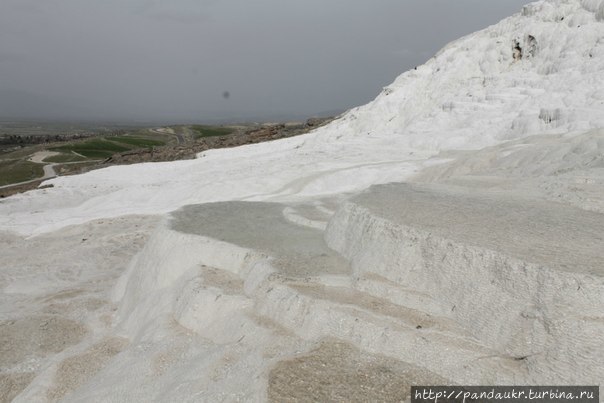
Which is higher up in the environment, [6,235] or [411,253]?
[411,253]

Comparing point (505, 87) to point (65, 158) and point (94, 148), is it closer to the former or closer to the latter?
point (65, 158)

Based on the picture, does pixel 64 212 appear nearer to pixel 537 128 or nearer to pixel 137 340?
pixel 137 340

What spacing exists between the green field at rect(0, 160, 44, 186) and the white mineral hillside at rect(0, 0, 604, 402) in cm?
5593

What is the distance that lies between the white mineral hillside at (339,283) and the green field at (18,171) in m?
55.9

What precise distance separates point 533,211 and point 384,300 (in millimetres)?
5990

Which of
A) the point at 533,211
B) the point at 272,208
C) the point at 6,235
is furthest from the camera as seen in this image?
the point at 6,235

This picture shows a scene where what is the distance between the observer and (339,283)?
1281 cm

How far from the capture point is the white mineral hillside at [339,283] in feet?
29.3

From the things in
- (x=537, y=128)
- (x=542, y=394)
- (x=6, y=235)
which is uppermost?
(x=537, y=128)

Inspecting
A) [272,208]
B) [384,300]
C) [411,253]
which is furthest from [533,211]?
[272,208]

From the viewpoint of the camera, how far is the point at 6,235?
3173 cm

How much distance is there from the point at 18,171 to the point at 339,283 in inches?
3626

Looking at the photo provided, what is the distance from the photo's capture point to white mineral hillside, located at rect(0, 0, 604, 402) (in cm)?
893

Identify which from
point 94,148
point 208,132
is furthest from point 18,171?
point 208,132
